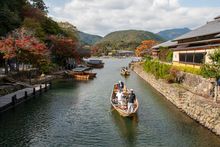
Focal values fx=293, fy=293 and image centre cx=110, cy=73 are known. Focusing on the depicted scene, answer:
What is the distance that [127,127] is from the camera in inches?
971

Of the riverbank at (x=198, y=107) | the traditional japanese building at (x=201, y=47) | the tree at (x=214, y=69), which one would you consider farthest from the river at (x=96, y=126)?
the traditional japanese building at (x=201, y=47)

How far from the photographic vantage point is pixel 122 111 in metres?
26.2

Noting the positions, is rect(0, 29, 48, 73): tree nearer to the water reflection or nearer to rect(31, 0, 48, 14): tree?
the water reflection

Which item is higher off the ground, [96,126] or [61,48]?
[61,48]

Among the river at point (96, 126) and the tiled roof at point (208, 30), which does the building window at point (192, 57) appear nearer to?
the tiled roof at point (208, 30)

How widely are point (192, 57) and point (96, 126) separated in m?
21.1

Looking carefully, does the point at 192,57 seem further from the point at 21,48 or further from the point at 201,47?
the point at 21,48

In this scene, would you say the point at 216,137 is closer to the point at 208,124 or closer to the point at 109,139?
the point at 208,124

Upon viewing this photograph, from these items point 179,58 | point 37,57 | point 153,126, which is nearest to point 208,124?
point 153,126

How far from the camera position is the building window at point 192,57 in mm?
37031

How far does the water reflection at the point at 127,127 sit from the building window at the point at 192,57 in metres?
14.3

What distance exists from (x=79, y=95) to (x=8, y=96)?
10.4 meters

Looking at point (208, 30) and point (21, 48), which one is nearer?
point (208, 30)

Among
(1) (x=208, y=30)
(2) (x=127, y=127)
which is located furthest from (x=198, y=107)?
(1) (x=208, y=30)
